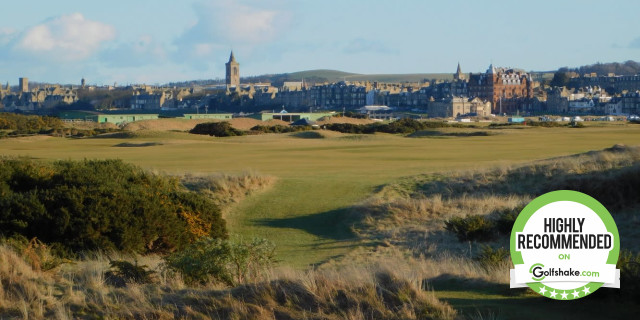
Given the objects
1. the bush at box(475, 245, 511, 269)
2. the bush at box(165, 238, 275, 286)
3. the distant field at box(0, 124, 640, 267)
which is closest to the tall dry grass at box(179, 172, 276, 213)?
the distant field at box(0, 124, 640, 267)

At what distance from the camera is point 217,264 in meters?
11.5

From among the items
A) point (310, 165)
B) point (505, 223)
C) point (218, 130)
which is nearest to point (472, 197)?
point (505, 223)

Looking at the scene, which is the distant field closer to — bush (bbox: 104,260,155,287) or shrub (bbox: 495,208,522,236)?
shrub (bbox: 495,208,522,236)

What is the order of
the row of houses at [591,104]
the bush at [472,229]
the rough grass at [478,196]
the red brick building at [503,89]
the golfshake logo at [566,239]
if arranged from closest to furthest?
the golfshake logo at [566,239] < the bush at [472,229] < the rough grass at [478,196] < the row of houses at [591,104] < the red brick building at [503,89]

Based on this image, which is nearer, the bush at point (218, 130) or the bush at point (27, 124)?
the bush at point (218, 130)

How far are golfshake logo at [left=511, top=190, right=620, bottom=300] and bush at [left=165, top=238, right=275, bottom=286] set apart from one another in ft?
14.2

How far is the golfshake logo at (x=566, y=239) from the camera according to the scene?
7.25 metres

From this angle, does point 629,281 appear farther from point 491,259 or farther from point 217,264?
point 217,264

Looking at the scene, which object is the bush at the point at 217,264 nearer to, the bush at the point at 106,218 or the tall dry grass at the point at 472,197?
the bush at the point at 106,218

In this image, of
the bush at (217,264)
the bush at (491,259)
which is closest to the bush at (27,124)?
the bush at (217,264)

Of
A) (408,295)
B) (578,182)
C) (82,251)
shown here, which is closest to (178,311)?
(408,295)

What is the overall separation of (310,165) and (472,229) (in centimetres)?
1467

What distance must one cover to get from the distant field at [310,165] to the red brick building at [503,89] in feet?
372

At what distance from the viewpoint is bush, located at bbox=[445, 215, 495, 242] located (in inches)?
691
